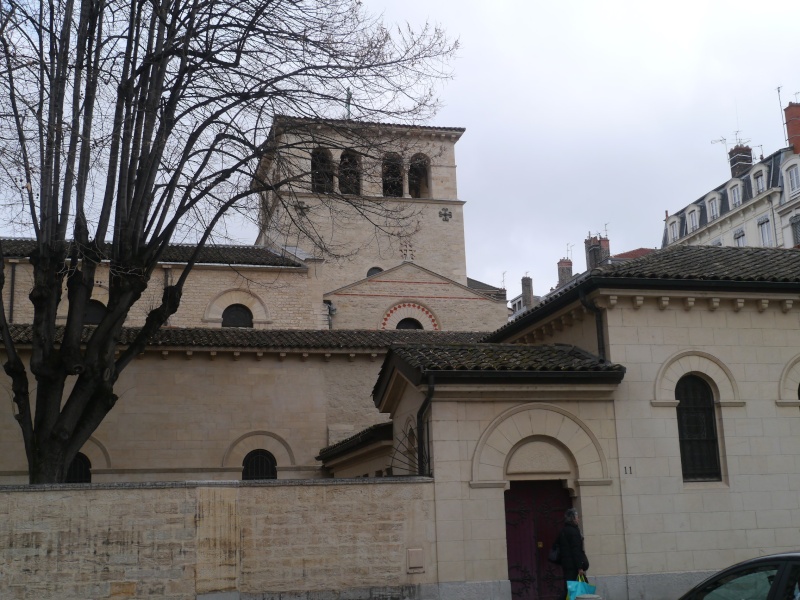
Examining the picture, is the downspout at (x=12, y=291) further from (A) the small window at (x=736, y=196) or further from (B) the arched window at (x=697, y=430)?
(A) the small window at (x=736, y=196)

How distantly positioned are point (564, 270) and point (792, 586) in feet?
172

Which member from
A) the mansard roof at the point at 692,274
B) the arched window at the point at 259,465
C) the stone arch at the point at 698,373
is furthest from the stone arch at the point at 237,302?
the stone arch at the point at 698,373

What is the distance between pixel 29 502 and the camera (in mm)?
12086

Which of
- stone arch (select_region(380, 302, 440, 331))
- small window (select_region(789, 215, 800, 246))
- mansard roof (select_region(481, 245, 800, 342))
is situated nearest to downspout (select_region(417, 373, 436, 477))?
mansard roof (select_region(481, 245, 800, 342))

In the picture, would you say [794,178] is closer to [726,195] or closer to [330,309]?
[726,195]

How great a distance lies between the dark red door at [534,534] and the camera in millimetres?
13875

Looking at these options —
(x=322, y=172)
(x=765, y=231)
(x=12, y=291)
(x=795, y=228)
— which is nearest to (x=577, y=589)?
(x=322, y=172)

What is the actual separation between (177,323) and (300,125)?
13.5 m

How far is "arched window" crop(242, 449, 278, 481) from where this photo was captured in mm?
22906

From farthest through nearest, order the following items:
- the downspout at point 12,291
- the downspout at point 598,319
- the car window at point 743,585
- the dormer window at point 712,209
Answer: the dormer window at point 712,209 < the downspout at point 12,291 < the downspout at point 598,319 < the car window at point 743,585

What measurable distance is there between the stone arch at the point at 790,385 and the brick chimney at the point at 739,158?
1602 inches

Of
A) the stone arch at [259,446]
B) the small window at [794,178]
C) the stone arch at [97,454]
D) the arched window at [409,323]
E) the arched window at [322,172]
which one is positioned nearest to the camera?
the arched window at [322,172]

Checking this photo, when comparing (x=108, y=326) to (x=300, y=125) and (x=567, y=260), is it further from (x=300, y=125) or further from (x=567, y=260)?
(x=567, y=260)

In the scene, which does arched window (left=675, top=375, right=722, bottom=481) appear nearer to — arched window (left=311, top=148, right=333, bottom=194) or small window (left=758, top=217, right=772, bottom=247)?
arched window (left=311, top=148, right=333, bottom=194)
